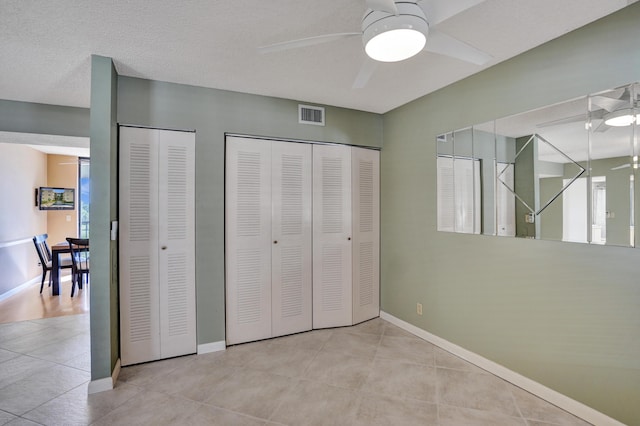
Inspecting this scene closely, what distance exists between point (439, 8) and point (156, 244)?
9.00ft

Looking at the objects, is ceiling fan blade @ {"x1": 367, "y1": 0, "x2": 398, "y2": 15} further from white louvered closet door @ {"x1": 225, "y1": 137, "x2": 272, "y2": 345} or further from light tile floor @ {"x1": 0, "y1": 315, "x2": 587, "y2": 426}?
light tile floor @ {"x1": 0, "y1": 315, "x2": 587, "y2": 426}

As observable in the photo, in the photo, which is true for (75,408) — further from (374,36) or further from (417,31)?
(417,31)

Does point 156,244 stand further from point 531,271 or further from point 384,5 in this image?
point 531,271

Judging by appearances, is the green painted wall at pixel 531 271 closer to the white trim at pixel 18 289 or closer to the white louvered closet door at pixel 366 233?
the white louvered closet door at pixel 366 233

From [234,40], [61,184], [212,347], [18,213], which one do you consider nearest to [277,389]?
[212,347]

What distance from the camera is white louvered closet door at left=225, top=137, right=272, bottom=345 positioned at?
3018 mm

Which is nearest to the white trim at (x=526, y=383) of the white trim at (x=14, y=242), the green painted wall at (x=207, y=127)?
A: the green painted wall at (x=207, y=127)

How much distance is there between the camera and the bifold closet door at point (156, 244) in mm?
2641

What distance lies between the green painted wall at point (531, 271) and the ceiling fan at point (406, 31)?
91 cm

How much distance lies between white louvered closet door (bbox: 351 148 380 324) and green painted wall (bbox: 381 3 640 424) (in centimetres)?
35

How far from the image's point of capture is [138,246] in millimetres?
2680

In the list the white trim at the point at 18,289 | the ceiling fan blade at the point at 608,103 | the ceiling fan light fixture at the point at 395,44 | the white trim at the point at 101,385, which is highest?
the ceiling fan light fixture at the point at 395,44

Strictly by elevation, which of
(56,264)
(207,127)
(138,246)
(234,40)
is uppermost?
(234,40)

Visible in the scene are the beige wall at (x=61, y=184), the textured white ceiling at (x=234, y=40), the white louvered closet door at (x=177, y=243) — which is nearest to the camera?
the textured white ceiling at (x=234, y=40)
